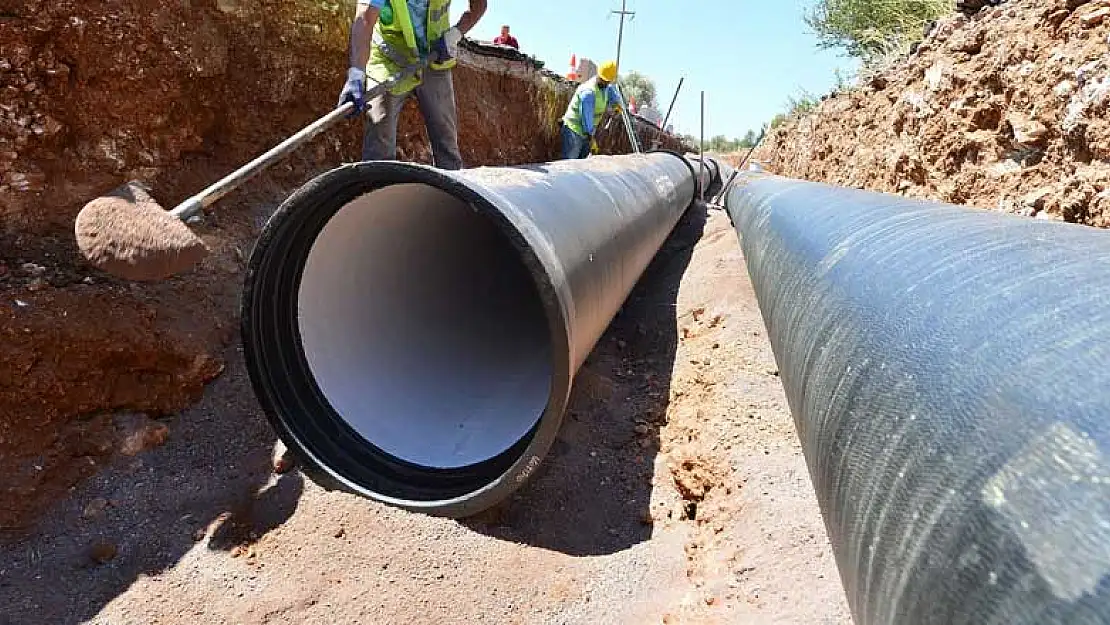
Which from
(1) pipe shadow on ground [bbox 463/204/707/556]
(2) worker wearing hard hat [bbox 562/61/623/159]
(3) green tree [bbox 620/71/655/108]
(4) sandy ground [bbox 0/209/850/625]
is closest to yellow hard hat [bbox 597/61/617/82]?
(2) worker wearing hard hat [bbox 562/61/623/159]

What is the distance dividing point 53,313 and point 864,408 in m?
3.34

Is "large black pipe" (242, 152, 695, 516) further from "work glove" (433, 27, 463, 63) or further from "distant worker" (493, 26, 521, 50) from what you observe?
"distant worker" (493, 26, 521, 50)

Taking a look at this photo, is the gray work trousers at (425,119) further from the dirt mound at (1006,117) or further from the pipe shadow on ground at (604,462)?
the dirt mound at (1006,117)

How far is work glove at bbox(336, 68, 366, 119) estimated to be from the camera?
141 inches

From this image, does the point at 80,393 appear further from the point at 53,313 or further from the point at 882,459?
the point at 882,459

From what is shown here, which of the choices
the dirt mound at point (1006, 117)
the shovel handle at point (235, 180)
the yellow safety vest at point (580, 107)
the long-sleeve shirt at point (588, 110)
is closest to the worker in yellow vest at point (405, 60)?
the shovel handle at point (235, 180)

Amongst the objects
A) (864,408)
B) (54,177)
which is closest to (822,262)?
(864,408)

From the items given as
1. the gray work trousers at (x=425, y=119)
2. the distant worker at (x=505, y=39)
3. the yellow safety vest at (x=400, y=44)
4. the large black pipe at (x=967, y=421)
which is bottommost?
the large black pipe at (x=967, y=421)

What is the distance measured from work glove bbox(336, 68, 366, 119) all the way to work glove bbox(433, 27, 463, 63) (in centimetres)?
71

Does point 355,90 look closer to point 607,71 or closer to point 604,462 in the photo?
point 604,462

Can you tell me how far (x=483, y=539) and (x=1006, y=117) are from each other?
149 inches

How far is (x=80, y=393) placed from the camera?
3043mm

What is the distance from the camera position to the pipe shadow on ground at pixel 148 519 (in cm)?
229

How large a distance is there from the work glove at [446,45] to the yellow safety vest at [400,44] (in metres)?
0.02
